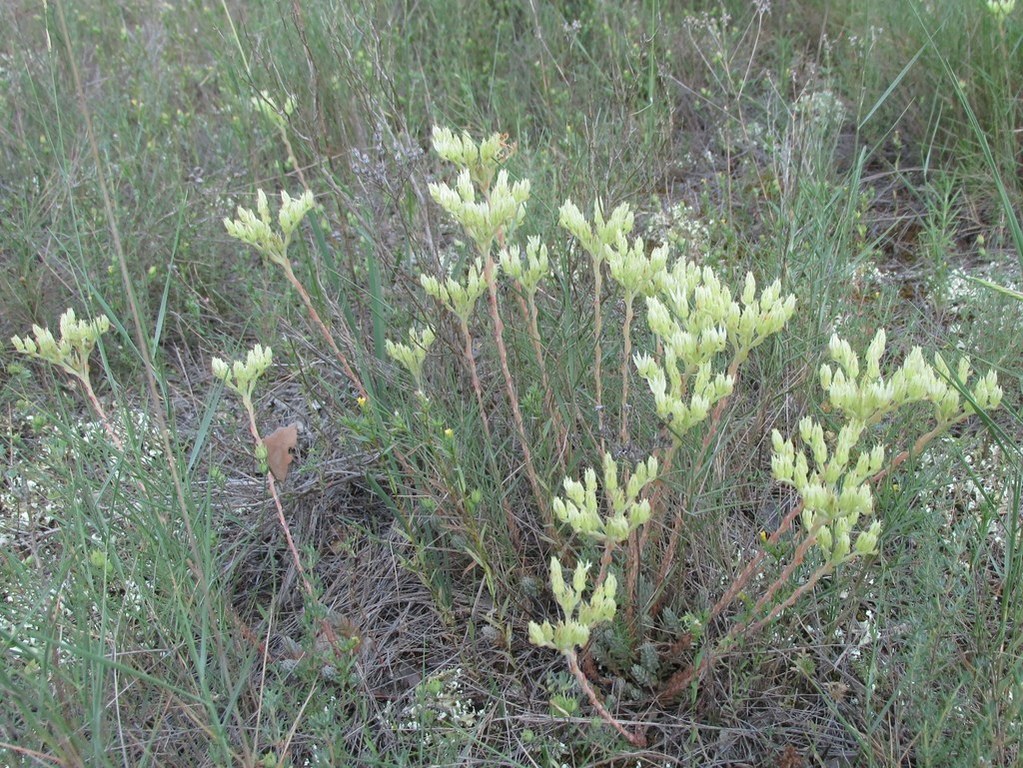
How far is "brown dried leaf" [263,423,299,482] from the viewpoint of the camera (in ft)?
7.49

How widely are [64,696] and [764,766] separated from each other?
1.33 m

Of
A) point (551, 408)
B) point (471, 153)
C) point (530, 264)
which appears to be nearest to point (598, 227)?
point (530, 264)

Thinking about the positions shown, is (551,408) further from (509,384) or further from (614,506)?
(614,506)

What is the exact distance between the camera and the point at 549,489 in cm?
191

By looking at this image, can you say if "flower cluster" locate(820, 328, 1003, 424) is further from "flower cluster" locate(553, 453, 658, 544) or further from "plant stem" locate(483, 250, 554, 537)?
"plant stem" locate(483, 250, 554, 537)

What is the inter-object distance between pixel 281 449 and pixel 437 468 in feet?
2.11

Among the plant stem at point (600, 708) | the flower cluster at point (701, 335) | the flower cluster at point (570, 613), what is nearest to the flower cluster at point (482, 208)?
the flower cluster at point (701, 335)

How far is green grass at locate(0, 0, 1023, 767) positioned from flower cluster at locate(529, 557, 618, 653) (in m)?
0.21

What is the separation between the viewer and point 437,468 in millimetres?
1854

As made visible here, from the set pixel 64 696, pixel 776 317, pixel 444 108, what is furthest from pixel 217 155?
pixel 776 317

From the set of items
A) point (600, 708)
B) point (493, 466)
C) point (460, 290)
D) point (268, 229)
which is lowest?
point (600, 708)

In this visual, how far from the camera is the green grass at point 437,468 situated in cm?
166

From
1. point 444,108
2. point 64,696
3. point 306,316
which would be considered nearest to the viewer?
point 64,696

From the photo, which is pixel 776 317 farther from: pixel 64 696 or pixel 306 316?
pixel 306 316
